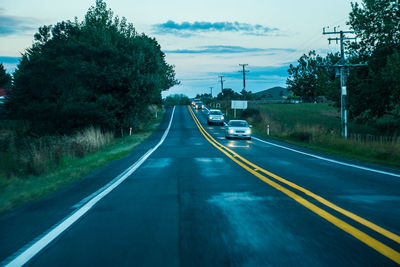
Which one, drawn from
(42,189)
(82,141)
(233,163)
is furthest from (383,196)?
(82,141)

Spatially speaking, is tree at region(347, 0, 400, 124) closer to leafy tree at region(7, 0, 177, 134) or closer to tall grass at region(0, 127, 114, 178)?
leafy tree at region(7, 0, 177, 134)

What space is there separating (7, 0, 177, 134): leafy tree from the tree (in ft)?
62.7

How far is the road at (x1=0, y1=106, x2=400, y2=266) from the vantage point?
11.5 feet

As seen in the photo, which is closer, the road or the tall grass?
the road

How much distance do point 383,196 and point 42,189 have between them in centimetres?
719

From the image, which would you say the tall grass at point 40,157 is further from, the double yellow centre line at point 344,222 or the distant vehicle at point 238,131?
the distant vehicle at point 238,131

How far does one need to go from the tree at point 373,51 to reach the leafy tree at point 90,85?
752 inches

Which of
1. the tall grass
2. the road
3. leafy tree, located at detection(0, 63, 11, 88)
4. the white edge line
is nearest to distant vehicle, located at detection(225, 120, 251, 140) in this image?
the tall grass

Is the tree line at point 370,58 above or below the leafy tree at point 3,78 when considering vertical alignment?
below

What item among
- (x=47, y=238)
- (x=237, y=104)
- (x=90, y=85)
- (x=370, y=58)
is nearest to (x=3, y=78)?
(x=237, y=104)

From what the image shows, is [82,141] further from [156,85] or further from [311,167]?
[156,85]

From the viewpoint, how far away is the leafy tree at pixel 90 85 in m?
30.2

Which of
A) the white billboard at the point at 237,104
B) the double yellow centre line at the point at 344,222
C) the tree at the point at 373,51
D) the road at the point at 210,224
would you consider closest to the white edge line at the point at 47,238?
the road at the point at 210,224

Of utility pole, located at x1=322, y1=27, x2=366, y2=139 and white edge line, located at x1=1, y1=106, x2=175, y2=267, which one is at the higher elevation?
utility pole, located at x1=322, y1=27, x2=366, y2=139
